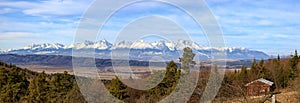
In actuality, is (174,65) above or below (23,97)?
above

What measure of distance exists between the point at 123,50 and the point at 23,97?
80.0 feet

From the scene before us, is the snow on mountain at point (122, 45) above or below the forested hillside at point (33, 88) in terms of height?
above

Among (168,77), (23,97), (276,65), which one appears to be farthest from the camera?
(276,65)

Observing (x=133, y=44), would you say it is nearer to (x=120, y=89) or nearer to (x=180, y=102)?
(x=180, y=102)

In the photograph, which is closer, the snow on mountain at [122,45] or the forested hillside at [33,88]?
the snow on mountain at [122,45]

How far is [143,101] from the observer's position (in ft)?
48.8

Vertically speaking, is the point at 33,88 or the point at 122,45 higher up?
the point at 122,45

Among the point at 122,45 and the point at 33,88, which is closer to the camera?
the point at 122,45

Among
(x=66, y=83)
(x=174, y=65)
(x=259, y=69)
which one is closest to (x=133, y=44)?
(x=174, y=65)

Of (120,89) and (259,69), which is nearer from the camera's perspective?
A: (120,89)

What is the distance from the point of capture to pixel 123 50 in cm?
778

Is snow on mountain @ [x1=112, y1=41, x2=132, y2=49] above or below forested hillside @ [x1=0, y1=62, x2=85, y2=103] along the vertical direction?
above

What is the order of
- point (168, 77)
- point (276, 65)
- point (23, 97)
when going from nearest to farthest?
1. point (168, 77)
2. point (23, 97)
3. point (276, 65)

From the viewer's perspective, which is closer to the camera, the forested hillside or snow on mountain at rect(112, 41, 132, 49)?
snow on mountain at rect(112, 41, 132, 49)
